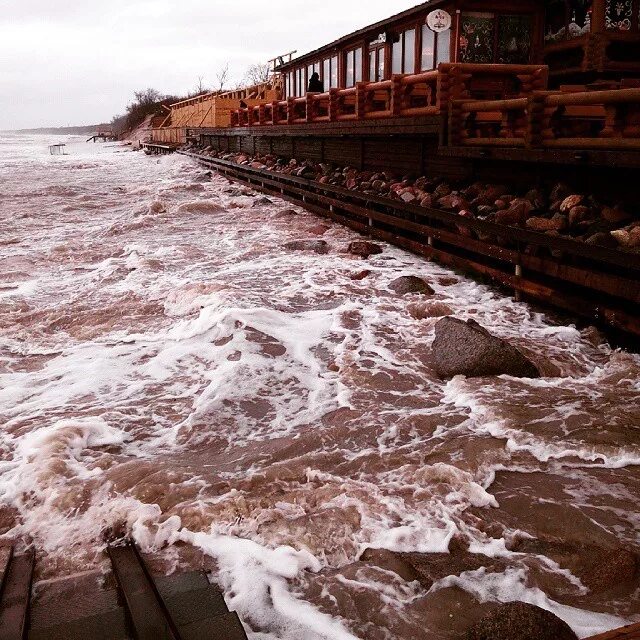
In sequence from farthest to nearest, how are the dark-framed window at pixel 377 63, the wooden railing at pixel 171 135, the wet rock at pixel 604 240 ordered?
the wooden railing at pixel 171 135
the dark-framed window at pixel 377 63
the wet rock at pixel 604 240

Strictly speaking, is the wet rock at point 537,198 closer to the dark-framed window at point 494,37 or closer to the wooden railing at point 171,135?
the dark-framed window at point 494,37

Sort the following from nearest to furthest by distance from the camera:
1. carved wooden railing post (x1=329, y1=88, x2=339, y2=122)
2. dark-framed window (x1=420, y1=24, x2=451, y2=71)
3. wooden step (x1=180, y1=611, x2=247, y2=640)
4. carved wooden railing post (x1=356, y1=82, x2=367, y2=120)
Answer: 1. wooden step (x1=180, y1=611, x2=247, y2=640)
2. carved wooden railing post (x1=356, y1=82, x2=367, y2=120)
3. dark-framed window (x1=420, y1=24, x2=451, y2=71)
4. carved wooden railing post (x1=329, y1=88, x2=339, y2=122)

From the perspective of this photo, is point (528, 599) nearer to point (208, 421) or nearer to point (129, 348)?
point (208, 421)

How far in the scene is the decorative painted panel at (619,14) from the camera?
12508 millimetres

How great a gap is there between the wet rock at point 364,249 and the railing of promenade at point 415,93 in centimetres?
275

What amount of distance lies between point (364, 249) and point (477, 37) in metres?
7.27

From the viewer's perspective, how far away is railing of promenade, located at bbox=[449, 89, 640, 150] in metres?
6.80

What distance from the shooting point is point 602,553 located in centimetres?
331

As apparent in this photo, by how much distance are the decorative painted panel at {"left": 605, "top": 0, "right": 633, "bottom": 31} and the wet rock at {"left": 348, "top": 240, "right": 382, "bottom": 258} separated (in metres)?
7.48

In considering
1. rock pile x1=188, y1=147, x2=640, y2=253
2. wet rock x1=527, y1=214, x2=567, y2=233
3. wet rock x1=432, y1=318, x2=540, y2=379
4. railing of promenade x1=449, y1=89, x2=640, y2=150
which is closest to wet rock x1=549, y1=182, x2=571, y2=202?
rock pile x1=188, y1=147, x2=640, y2=253

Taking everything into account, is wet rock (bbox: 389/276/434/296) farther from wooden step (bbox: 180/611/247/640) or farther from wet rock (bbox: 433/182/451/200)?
wooden step (bbox: 180/611/247/640)

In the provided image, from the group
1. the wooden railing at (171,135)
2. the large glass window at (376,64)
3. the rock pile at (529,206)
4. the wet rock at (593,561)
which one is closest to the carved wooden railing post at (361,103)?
the rock pile at (529,206)

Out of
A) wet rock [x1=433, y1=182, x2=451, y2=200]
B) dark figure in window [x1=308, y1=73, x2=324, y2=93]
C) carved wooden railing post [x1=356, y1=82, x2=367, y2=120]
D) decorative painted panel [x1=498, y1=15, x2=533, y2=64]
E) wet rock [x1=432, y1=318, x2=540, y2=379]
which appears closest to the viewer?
wet rock [x1=432, y1=318, x2=540, y2=379]

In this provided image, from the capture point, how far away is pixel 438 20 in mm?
13898
